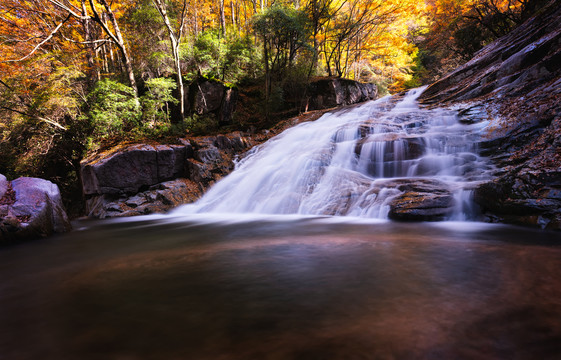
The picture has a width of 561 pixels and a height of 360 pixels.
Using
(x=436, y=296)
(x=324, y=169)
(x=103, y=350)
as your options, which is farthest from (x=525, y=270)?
(x=324, y=169)

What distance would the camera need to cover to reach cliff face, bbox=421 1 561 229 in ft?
12.1

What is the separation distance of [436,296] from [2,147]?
15.2 m

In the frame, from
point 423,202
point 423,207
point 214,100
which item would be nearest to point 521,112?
point 423,202

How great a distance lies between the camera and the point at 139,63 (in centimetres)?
1338

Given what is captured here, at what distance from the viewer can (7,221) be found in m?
4.24

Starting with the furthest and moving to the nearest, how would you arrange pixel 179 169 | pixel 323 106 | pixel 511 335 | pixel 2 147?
pixel 323 106 → pixel 2 147 → pixel 179 169 → pixel 511 335

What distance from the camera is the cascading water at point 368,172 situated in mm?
4788

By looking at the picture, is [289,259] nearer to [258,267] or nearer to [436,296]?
[258,267]

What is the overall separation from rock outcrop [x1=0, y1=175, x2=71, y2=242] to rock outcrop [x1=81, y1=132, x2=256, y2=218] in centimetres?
239

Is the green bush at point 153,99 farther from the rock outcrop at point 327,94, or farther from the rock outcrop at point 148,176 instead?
the rock outcrop at point 327,94

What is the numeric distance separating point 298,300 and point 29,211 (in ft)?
18.7

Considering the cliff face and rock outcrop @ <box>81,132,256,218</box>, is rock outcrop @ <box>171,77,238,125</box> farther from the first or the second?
the cliff face

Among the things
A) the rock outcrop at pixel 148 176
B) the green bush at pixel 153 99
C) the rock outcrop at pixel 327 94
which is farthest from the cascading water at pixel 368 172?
the rock outcrop at pixel 327 94

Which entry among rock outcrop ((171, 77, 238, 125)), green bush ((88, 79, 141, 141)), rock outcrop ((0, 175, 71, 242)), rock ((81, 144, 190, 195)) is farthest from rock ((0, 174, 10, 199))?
rock outcrop ((171, 77, 238, 125))
